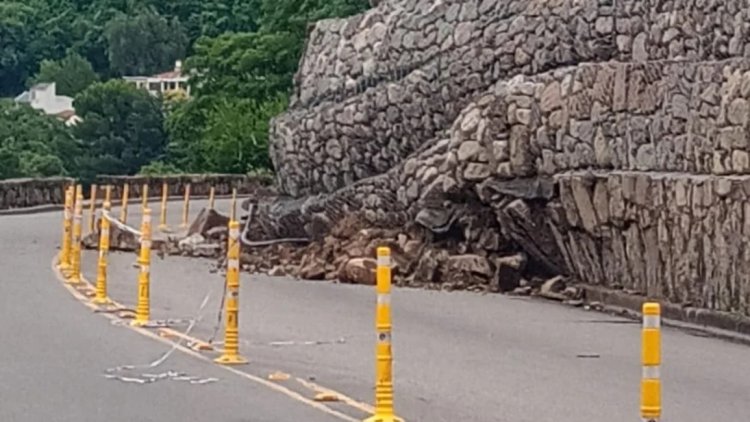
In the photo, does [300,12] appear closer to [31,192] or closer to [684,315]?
[31,192]

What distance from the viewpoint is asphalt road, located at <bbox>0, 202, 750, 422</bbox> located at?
40.0 feet

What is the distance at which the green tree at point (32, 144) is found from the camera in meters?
72.2

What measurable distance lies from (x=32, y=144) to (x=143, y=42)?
34209 mm

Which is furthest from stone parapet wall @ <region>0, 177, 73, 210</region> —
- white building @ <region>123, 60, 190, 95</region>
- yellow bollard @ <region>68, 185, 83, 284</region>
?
white building @ <region>123, 60, 190, 95</region>

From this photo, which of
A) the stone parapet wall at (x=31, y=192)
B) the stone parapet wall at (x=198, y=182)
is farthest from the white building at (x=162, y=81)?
the stone parapet wall at (x=31, y=192)

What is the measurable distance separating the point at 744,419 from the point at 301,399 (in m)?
3.08

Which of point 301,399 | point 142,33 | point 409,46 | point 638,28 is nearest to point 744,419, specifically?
point 301,399

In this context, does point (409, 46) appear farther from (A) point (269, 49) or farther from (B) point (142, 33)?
(B) point (142, 33)

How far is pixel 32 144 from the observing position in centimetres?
8025

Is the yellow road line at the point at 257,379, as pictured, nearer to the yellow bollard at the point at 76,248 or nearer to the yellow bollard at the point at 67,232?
the yellow bollard at the point at 76,248

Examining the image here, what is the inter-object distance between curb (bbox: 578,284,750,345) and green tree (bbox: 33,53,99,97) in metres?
92.1

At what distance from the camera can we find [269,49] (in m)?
64.3

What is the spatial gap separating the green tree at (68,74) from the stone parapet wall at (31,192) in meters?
62.0

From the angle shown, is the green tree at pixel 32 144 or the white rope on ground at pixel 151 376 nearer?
the white rope on ground at pixel 151 376
